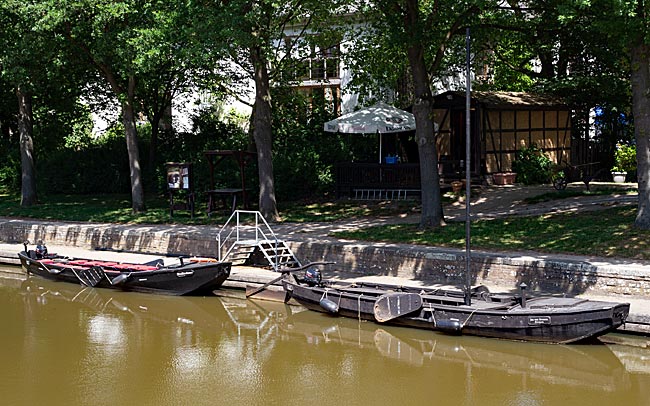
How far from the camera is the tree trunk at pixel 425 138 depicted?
21062 millimetres

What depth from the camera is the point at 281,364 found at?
560 inches

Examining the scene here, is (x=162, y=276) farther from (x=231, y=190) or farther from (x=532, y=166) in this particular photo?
(x=532, y=166)

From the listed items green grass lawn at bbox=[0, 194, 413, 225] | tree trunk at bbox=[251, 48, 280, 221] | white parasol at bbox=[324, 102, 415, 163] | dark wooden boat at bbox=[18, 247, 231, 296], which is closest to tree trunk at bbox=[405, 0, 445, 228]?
green grass lawn at bbox=[0, 194, 413, 225]

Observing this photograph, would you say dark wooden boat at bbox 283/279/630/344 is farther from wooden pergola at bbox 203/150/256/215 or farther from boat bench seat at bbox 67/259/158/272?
wooden pergola at bbox 203/150/256/215

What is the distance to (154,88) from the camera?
3219 centimetres

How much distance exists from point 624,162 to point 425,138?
37.3ft

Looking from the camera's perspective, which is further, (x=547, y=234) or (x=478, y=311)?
(x=547, y=234)

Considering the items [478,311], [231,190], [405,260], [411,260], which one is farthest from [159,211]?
[478,311]

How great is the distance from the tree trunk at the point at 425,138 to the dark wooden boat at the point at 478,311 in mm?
4754

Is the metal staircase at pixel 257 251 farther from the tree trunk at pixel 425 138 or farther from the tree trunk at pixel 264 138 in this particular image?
the tree trunk at pixel 425 138

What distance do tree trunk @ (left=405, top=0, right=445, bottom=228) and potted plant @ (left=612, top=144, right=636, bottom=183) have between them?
32.9 feet

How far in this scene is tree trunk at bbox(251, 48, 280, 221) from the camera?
24.5 m

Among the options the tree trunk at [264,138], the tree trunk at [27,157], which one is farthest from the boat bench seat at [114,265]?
the tree trunk at [27,157]

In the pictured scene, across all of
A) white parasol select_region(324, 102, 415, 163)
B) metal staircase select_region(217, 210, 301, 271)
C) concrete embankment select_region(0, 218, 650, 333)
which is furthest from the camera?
white parasol select_region(324, 102, 415, 163)
